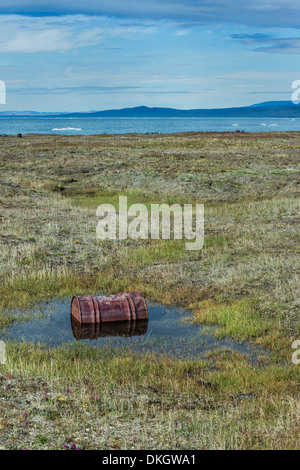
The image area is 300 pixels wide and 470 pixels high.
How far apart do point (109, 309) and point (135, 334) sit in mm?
840

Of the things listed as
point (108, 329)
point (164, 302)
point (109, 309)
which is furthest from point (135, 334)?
point (164, 302)

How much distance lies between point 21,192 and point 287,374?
72.6 feet

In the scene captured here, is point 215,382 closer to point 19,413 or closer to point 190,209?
point 19,413

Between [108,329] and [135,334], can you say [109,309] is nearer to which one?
[108,329]

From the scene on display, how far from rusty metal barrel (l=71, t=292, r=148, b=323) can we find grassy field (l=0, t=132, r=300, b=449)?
1.36 m

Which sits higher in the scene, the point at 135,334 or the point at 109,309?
the point at 109,309

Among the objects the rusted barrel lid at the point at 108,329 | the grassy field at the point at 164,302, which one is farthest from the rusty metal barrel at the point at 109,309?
the grassy field at the point at 164,302

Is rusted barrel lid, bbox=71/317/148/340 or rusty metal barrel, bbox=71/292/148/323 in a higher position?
rusty metal barrel, bbox=71/292/148/323

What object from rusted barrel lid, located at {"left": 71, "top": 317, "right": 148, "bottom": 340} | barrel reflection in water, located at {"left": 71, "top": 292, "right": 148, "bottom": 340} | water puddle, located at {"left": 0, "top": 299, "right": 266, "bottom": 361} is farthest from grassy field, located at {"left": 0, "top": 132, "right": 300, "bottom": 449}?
barrel reflection in water, located at {"left": 71, "top": 292, "right": 148, "bottom": 340}

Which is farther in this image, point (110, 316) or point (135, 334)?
point (110, 316)

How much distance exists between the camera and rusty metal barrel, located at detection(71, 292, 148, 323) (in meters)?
11.1

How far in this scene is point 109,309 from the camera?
11281 mm

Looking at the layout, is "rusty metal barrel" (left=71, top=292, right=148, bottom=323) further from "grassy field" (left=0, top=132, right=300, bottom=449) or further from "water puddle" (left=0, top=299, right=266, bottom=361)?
"grassy field" (left=0, top=132, right=300, bottom=449)

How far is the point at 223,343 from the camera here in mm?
10445
